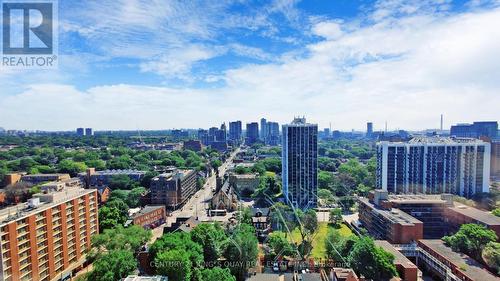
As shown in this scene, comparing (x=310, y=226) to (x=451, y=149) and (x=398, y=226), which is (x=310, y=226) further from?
(x=451, y=149)

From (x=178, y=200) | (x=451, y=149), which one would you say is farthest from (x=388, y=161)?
(x=178, y=200)

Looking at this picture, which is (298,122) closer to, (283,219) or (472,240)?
(283,219)

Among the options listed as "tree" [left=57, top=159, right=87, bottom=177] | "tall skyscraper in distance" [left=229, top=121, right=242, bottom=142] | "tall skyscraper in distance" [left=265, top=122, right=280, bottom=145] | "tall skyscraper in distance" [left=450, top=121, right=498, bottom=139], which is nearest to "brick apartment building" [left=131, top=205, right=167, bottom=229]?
"tree" [left=57, top=159, right=87, bottom=177]

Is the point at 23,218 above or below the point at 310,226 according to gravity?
above

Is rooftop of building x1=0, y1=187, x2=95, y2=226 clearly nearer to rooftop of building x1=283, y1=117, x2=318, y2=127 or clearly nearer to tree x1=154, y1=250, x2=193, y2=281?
tree x1=154, y1=250, x2=193, y2=281

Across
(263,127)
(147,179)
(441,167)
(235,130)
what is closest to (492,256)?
(441,167)

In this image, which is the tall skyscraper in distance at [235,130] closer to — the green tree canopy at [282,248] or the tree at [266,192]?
the tree at [266,192]
